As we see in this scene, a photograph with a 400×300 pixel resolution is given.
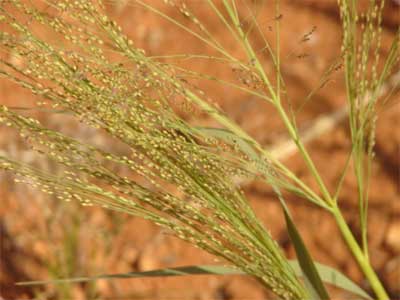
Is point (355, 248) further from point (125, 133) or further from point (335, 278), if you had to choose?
point (125, 133)

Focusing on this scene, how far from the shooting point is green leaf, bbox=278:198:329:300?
3.64ft

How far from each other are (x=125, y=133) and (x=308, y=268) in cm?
33

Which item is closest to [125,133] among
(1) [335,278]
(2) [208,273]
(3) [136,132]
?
(3) [136,132]

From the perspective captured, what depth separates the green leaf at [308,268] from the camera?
111cm

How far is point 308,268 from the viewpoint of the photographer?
44.2 inches

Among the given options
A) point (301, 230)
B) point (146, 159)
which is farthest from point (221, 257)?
point (301, 230)

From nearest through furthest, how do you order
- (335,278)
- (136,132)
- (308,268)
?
(136,132) → (308,268) → (335,278)

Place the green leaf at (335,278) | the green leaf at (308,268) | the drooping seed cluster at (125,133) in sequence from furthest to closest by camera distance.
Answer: the green leaf at (335,278), the green leaf at (308,268), the drooping seed cluster at (125,133)

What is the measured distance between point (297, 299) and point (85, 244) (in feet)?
4.60

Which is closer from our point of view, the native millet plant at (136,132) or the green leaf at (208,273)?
the native millet plant at (136,132)

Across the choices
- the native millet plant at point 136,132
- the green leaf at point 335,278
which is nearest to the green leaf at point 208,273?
the green leaf at point 335,278

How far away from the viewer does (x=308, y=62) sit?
9.16 feet

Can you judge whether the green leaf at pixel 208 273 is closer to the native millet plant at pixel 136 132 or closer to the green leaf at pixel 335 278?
the green leaf at pixel 335 278

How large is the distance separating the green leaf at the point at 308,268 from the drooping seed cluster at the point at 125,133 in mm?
77
